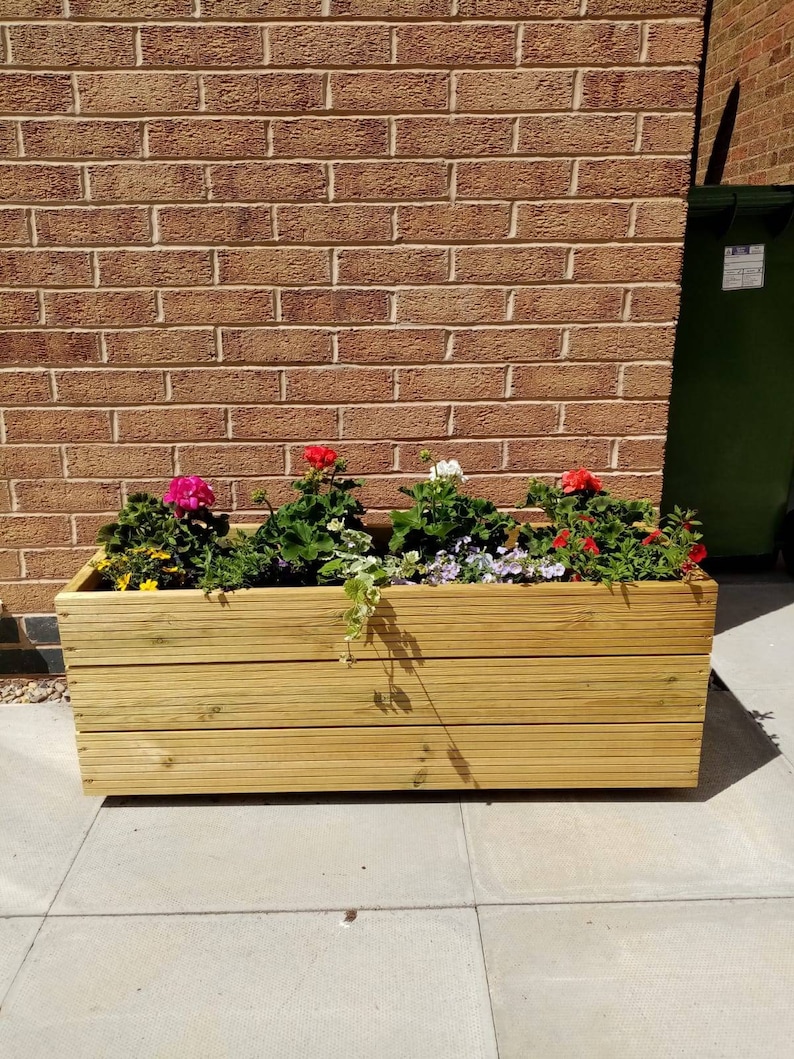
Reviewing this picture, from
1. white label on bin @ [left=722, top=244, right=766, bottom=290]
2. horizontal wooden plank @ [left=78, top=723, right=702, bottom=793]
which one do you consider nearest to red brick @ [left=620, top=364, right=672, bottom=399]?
white label on bin @ [left=722, top=244, right=766, bottom=290]

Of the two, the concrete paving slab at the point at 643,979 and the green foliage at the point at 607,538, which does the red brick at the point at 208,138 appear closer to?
the green foliage at the point at 607,538

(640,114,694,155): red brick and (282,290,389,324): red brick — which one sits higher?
(640,114,694,155): red brick

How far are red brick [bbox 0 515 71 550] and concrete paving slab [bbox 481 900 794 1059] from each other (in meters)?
2.06

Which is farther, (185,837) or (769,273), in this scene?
(769,273)

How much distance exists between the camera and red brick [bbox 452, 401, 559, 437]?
116 inches

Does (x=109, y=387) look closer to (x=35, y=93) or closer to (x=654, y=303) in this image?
(x=35, y=93)

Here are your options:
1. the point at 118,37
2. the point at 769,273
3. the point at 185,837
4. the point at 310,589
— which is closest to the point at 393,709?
the point at 310,589

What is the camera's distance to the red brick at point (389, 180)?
2727 millimetres

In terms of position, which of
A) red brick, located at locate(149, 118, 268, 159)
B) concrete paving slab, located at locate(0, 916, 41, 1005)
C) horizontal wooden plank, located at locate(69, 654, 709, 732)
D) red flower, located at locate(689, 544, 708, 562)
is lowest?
concrete paving slab, located at locate(0, 916, 41, 1005)

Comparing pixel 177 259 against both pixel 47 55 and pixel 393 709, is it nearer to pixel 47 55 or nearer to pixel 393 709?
pixel 47 55

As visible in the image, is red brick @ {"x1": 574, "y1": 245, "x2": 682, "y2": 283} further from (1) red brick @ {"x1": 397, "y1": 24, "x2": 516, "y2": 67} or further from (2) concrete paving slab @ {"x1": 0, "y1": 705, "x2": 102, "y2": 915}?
(2) concrete paving slab @ {"x1": 0, "y1": 705, "x2": 102, "y2": 915}

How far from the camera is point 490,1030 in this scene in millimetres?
1729

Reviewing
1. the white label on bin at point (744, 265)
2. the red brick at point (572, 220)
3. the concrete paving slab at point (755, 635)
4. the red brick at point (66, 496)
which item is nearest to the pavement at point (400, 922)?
the concrete paving slab at point (755, 635)

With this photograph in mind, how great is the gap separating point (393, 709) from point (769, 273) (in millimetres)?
2824
